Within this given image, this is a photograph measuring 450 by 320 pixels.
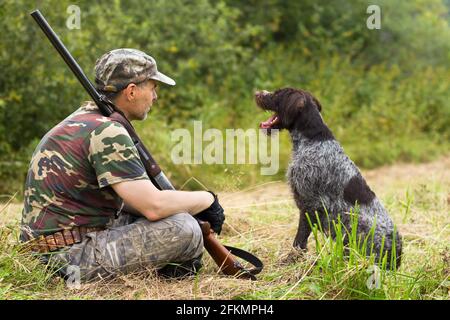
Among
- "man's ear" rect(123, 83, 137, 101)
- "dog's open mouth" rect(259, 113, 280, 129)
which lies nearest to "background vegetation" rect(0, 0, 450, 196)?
"dog's open mouth" rect(259, 113, 280, 129)

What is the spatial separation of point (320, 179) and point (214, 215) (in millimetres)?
975

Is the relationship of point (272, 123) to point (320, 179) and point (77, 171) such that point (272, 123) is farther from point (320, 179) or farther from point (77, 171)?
point (77, 171)

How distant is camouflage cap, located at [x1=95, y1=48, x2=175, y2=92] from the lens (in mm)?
4621

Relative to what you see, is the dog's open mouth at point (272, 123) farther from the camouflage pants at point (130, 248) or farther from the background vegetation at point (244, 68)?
the background vegetation at point (244, 68)

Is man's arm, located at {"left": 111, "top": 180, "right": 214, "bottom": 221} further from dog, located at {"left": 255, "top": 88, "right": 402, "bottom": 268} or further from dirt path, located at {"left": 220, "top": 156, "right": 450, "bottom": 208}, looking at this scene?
dirt path, located at {"left": 220, "top": 156, "right": 450, "bottom": 208}

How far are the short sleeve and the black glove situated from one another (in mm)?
654

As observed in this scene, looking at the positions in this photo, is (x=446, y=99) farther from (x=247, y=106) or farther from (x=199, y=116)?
(x=199, y=116)

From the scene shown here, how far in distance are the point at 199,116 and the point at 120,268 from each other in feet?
22.5

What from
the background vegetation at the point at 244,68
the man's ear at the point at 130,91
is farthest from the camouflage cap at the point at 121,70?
the background vegetation at the point at 244,68

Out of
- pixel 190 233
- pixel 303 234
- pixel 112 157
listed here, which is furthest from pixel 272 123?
pixel 112 157

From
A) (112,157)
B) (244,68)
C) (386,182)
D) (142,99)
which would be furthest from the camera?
(244,68)

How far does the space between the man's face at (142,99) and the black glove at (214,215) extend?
74cm

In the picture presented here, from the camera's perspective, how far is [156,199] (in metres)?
4.39
